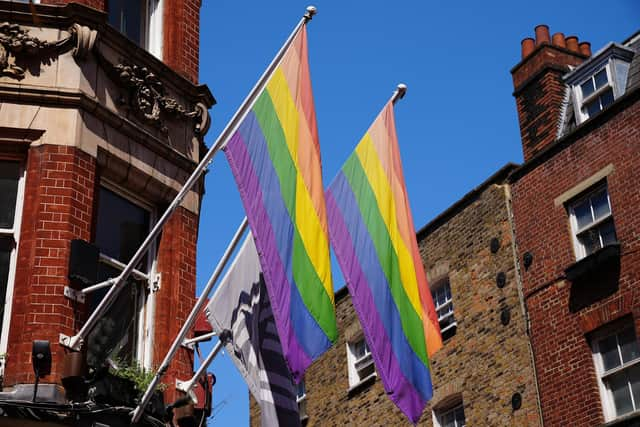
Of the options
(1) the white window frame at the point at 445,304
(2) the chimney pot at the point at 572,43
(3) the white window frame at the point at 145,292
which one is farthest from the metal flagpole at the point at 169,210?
(2) the chimney pot at the point at 572,43

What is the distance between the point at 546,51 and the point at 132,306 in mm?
16640

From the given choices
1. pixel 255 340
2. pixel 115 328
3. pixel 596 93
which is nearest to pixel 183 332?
pixel 255 340

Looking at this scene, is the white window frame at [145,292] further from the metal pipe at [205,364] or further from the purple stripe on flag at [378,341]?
the purple stripe on flag at [378,341]

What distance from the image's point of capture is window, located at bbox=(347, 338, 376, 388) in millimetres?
27508

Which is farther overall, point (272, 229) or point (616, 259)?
point (616, 259)

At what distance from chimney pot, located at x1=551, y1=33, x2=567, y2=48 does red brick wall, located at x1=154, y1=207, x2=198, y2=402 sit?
16022mm

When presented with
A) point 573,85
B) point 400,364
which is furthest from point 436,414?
point 400,364

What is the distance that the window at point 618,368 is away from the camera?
19.7 m

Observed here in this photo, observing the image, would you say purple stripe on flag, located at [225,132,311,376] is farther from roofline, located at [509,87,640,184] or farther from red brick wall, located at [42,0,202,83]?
roofline, located at [509,87,640,184]

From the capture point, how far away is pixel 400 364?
40.5ft

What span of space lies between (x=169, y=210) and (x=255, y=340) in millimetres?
1811

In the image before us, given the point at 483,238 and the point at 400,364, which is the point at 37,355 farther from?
the point at 483,238

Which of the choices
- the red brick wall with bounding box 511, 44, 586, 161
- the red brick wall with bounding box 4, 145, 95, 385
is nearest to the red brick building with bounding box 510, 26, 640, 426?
the red brick wall with bounding box 511, 44, 586, 161

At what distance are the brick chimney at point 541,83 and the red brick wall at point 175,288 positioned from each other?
44.3ft
